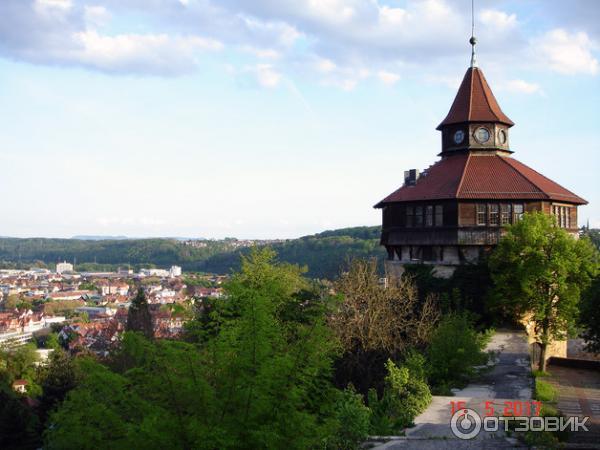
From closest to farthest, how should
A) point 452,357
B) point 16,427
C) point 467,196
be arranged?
point 452,357 → point 467,196 → point 16,427

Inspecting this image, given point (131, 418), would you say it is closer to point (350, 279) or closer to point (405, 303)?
point (350, 279)

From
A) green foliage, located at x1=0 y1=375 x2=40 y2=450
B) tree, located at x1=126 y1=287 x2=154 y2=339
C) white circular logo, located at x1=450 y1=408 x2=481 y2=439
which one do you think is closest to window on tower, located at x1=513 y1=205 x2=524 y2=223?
white circular logo, located at x1=450 y1=408 x2=481 y2=439

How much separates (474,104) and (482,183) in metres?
5.22

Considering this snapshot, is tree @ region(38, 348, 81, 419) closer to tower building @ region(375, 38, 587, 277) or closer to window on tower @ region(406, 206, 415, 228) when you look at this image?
tower building @ region(375, 38, 587, 277)

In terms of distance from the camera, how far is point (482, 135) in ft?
98.7

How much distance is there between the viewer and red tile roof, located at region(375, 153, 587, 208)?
2698 cm

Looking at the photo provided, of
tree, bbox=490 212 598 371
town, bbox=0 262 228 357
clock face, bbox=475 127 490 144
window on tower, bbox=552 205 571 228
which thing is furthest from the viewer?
town, bbox=0 262 228 357

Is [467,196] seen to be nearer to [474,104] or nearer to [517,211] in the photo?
[517,211]

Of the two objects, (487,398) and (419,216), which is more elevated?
(419,216)

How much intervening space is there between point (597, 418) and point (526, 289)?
20.5 ft

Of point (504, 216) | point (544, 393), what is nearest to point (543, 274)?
point (544, 393)

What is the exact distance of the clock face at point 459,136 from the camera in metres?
30.4

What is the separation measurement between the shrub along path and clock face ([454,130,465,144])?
10843 mm
